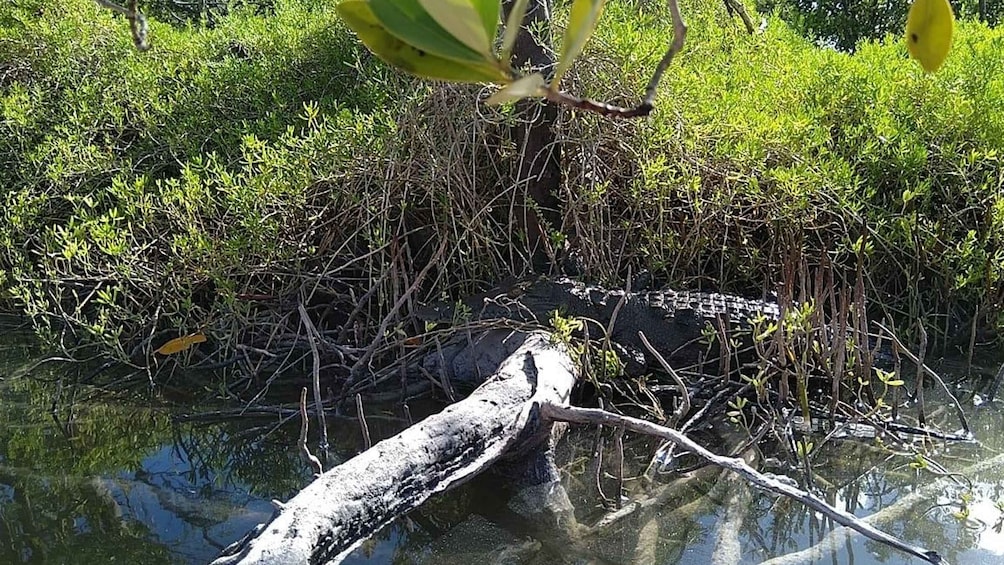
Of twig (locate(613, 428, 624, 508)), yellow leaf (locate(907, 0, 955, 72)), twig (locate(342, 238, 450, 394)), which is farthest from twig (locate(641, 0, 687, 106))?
twig (locate(342, 238, 450, 394))

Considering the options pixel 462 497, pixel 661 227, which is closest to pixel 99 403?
pixel 462 497

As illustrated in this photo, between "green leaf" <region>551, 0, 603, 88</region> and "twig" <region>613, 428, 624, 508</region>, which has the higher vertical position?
"green leaf" <region>551, 0, 603, 88</region>

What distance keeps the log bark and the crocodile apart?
43 centimetres

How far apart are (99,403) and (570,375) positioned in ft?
7.05

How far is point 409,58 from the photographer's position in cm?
55

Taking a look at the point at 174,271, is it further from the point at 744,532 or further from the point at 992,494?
the point at 992,494

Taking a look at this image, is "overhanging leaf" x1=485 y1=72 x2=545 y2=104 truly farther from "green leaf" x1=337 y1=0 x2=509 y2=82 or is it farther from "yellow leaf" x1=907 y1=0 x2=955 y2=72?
"yellow leaf" x1=907 y1=0 x2=955 y2=72

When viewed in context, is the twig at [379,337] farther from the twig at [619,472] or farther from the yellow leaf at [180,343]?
the twig at [619,472]

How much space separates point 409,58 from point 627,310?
330 cm

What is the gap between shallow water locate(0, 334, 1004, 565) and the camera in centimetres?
266

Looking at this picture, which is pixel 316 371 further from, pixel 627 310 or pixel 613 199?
pixel 613 199

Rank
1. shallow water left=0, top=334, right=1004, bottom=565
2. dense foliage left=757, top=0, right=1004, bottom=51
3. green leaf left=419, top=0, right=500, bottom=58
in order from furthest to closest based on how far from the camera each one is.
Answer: dense foliage left=757, top=0, right=1004, bottom=51, shallow water left=0, top=334, right=1004, bottom=565, green leaf left=419, top=0, right=500, bottom=58

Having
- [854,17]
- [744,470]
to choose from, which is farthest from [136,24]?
[854,17]

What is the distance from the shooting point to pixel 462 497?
119 inches
